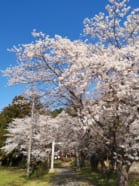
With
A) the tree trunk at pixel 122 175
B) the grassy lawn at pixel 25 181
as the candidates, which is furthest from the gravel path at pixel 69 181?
the tree trunk at pixel 122 175

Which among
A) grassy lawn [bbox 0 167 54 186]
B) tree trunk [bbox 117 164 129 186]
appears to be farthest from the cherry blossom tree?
grassy lawn [bbox 0 167 54 186]

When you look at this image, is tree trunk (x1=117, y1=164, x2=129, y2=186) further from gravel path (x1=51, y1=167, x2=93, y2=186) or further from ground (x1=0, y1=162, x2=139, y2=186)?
gravel path (x1=51, y1=167, x2=93, y2=186)

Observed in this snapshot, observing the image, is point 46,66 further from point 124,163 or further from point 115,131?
point 124,163

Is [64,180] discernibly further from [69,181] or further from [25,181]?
[25,181]

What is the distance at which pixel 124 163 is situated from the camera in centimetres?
1561

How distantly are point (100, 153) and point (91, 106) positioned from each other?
30.3 feet

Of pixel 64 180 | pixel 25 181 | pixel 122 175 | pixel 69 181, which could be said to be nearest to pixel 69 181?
pixel 69 181

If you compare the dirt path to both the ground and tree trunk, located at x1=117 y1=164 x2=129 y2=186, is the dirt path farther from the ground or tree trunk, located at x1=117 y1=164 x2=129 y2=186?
tree trunk, located at x1=117 y1=164 x2=129 y2=186

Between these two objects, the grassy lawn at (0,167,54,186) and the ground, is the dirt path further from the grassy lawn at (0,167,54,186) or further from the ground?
the grassy lawn at (0,167,54,186)

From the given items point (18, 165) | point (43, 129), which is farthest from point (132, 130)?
point (18, 165)

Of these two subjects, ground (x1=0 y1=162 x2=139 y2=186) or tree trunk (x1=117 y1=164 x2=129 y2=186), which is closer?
tree trunk (x1=117 y1=164 x2=129 y2=186)

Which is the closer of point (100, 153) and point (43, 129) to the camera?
point (100, 153)

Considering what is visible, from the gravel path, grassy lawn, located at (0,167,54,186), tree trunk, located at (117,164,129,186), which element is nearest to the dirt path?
the gravel path

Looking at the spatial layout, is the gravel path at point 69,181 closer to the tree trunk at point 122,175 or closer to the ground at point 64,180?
the ground at point 64,180
